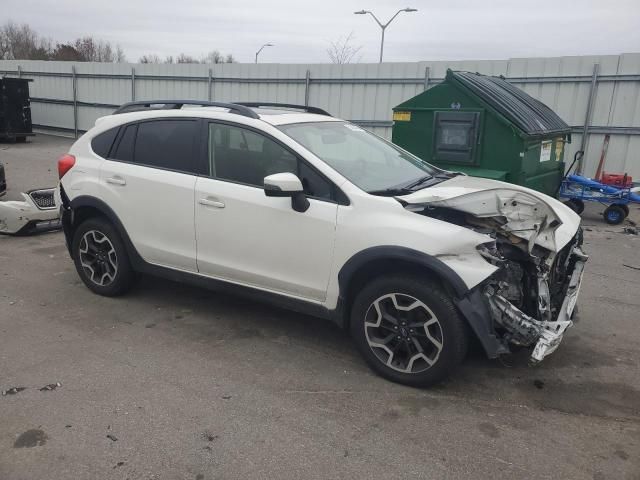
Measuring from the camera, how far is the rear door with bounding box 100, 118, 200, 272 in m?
4.21

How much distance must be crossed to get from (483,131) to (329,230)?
16.1 ft

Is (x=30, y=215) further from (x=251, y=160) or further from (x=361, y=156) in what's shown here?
(x=361, y=156)

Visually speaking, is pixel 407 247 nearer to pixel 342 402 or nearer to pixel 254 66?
pixel 342 402

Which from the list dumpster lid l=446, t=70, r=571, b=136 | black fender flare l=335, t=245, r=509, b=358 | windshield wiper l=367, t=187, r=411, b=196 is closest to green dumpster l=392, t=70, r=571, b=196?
dumpster lid l=446, t=70, r=571, b=136

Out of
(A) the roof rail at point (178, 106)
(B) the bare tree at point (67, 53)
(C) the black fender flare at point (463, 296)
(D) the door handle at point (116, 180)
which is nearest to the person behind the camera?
(C) the black fender flare at point (463, 296)

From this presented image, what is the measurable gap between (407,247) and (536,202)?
88 cm

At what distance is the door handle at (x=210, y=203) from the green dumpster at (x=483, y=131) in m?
4.62

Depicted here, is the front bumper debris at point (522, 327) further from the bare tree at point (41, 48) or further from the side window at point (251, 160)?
the bare tree at point (41, 48)

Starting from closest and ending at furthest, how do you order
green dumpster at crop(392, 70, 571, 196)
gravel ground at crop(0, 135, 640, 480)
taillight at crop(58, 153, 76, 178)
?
gravel ground at crop(0, 135, 640, 480)
taillight at crop(58, 153, 76, 178)
green dumpster at crop(392, 70, 571, 196)

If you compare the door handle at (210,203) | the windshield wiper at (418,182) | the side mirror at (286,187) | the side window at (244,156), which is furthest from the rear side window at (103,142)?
the windshield wiper at (418,182)

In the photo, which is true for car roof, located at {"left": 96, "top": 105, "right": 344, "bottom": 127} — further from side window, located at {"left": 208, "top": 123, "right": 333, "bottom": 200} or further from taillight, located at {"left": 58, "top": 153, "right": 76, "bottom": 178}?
taillight, located at {"left": 58, "top": 153, "right": 76, "bottom": 178}

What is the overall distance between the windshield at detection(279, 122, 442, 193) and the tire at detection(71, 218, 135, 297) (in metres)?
1.89

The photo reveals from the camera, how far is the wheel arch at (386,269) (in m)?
3.14

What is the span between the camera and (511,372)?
369 cm
